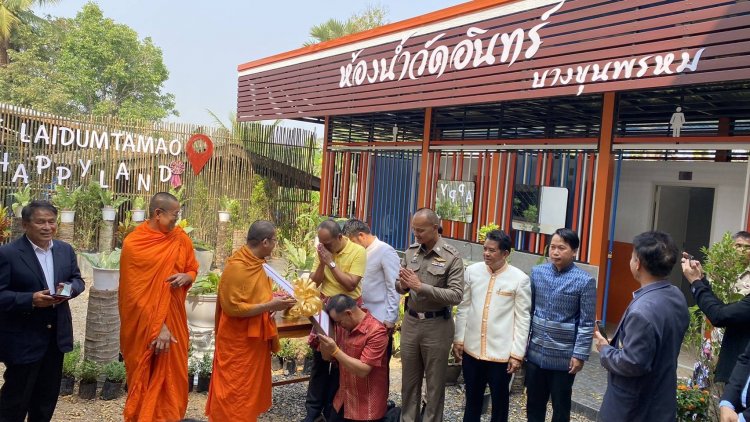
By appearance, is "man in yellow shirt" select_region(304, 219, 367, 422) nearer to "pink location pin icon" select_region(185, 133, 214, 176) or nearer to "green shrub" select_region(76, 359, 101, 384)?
"green shrub" select_region(76, 359, 101, 384)

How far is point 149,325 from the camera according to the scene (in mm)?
4176

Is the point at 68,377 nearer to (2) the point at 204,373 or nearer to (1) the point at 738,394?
(2) the point at 204,373

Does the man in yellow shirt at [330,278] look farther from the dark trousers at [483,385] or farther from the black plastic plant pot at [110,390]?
the black plastic plant pot at [110,390]

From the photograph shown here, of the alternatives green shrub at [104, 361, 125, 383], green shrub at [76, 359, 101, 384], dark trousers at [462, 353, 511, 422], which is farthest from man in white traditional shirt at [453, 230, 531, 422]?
green shrub at [76, 359, 101, 384]

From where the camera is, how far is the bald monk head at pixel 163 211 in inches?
167

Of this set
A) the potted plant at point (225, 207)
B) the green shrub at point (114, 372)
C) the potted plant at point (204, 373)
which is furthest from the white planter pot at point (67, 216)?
the potted plant at point (204, 373)

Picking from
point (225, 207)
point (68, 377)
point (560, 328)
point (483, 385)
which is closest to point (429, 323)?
point (483, 385)

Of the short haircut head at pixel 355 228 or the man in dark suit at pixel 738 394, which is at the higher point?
the short haircut head at pixel 355 228

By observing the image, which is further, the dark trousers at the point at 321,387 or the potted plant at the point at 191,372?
the potted plant at the point at 191,372

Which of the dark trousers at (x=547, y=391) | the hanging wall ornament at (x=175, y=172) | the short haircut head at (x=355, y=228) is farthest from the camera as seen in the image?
the hanging wall ornament at (x=175, y=172)

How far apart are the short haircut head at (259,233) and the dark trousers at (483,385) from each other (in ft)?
5.45

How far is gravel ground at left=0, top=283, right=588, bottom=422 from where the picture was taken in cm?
458

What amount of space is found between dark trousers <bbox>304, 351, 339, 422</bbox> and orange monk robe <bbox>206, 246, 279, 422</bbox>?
557 mm

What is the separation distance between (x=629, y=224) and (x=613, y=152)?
1.80m
